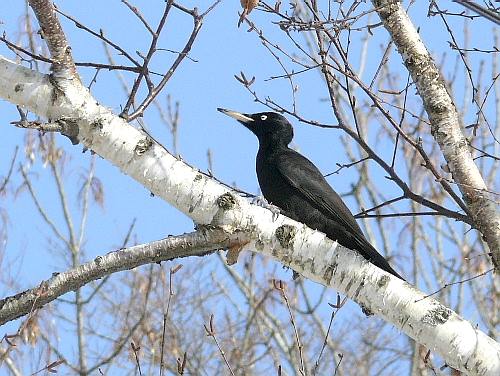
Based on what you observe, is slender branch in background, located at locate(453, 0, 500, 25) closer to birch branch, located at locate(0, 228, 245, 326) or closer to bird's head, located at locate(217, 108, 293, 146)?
birch branch, located at locate(0, 228, 245, 326)

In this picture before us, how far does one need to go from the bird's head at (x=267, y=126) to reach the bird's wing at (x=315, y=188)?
30cm

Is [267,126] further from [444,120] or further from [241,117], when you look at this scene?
[444,120]

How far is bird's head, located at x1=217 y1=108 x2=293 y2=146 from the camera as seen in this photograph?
19.3ft

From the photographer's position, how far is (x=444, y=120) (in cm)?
414

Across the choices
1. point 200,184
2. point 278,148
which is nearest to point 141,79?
point 200,184

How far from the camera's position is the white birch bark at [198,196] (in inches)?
141

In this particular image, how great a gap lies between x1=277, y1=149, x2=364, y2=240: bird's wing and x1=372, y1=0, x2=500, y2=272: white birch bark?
0.79 meters

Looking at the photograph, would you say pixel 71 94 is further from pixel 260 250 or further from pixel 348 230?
pixel 348 230

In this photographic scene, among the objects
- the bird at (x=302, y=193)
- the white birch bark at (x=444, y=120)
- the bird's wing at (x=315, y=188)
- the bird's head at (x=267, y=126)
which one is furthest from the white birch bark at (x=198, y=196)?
the bird's head at (x=267, y=126)

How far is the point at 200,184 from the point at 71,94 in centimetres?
57

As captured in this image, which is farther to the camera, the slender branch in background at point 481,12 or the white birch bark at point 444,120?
the white birch bark at point 444,120

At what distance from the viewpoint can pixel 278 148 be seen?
5.78 meters

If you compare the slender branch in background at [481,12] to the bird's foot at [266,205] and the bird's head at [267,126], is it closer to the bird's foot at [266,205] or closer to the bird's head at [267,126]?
the bird's foot at [266,205]

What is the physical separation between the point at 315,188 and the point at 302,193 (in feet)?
0.23
